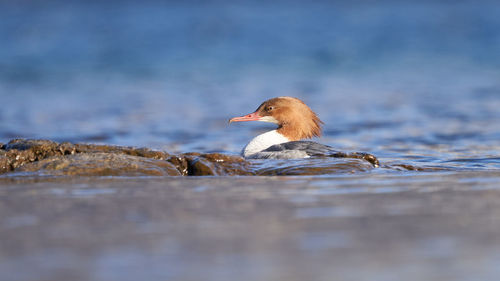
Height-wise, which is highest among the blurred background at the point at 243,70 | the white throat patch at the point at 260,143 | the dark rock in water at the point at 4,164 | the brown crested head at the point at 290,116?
the blurred background at the point at 243,70

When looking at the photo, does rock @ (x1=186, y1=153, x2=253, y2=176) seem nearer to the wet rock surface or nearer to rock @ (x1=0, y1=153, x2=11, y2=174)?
the wet rock surface

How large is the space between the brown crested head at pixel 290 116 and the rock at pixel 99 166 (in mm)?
2351

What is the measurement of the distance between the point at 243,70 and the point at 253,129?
673 cm

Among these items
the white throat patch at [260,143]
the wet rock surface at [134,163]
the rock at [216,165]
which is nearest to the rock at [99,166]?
the wet rock surface at [134,163]

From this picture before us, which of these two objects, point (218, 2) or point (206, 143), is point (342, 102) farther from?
point (218, 2)

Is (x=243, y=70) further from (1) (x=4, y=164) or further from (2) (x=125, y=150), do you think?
(1) (x=4, y=164)

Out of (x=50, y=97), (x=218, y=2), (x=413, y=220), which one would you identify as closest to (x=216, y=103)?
(x=50, y=97)

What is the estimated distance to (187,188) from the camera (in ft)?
15.6

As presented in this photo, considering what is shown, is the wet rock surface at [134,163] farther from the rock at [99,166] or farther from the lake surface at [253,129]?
the lake surface at [253,129]

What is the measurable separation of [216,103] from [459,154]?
6.43 metres

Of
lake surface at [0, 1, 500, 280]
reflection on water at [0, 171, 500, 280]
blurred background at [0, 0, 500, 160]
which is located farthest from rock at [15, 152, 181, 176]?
blurred background at [0, 0, 500, 160]

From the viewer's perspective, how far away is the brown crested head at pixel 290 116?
26.0 feet

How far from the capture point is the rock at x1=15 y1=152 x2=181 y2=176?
5.47 meters

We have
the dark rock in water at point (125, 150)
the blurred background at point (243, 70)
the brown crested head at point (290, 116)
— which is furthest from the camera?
the blurred background at point (243, 70)
